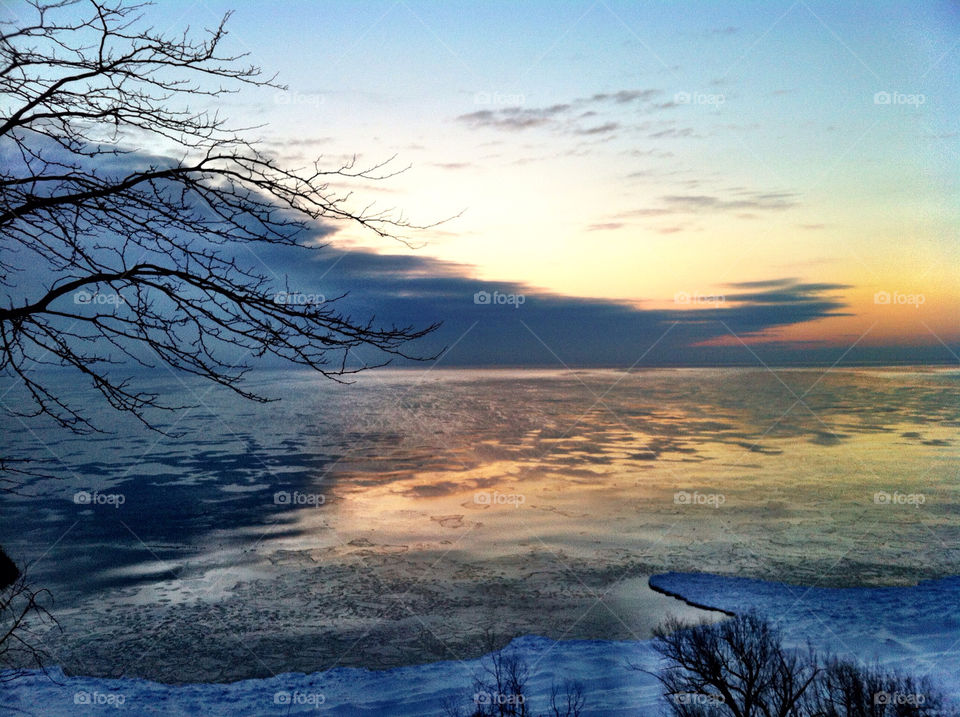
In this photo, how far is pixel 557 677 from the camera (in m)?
16.0

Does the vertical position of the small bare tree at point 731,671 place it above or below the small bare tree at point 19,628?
below

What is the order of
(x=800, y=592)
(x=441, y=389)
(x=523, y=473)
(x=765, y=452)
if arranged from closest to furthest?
(x=800, y=592), (x=523, y=473), (x=765, y=452), (x=441, y=389)

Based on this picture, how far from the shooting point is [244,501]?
32000 mm

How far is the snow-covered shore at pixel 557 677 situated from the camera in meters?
14.5

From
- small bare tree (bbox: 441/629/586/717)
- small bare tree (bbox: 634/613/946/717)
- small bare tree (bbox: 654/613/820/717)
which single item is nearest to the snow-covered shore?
small bare tree (bbox: 441/629/586/717)

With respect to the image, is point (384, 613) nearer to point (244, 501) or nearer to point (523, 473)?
point (244, 501)

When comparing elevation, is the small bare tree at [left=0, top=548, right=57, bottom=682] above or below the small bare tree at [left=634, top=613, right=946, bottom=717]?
above

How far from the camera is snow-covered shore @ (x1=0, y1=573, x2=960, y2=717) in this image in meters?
14.5

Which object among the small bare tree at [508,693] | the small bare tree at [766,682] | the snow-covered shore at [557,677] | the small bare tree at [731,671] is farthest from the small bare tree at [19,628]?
the small bare tree at [766,682]

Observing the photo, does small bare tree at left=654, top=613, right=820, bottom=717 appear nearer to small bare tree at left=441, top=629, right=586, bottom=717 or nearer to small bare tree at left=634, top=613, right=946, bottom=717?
small bare tree at left=634, top=613, right=946, bottom=717

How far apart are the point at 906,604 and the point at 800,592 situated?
9.34 feet

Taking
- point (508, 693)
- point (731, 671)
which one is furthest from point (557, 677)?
point (731, 671)

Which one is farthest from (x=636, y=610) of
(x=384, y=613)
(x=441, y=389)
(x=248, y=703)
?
(x=441, y=389)

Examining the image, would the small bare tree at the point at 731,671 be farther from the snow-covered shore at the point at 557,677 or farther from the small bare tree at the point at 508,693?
the small bare tree at the point at 508,693
